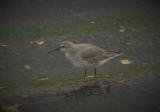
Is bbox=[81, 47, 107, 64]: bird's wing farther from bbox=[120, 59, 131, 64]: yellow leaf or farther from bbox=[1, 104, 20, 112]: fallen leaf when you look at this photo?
bbox=[1, 104, 20, 112]: fallen leaf

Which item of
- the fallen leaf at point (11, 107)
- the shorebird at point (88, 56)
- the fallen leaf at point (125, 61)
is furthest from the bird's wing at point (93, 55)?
the fallen leaf at point (11, 107)

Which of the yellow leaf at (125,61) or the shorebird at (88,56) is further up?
the shorebird at (88,56)

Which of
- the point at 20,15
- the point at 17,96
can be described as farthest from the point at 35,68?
the point at 20,15

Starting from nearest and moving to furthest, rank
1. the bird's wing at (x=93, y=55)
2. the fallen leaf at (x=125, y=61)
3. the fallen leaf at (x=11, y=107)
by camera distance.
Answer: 1. the fallen leaf at (x=11, y=107)
2. the bird's wing at (x=93, y=55)
3. the fallen leaf at (x=125, y=61)

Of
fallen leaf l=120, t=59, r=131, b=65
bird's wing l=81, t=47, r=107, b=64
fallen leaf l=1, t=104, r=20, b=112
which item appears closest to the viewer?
fallen leaf l=1, t=104, r=20, b=112

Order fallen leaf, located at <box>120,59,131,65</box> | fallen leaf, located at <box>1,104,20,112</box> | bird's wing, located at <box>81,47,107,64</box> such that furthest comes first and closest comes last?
fallen leaf, located at <box>120,59,131,65</box> → bird's wing, located at <box>81,47,107,64</box> → fallen leaf, located at <box>1,104,20,112</box>

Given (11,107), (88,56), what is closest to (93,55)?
(88,56)

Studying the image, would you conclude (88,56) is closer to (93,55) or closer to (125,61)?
Answer: (93,55)

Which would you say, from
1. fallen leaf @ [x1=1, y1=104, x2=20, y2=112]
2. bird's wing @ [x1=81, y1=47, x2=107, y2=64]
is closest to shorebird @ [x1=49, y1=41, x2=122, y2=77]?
bird's wing @ [x1=81, y1=47, x2=107, y2=64]

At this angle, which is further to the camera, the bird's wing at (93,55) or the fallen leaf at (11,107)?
the bird's wing at (93,55)

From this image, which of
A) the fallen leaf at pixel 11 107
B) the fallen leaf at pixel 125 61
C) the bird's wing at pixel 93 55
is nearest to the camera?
the fallen leaf at pixel 11 107

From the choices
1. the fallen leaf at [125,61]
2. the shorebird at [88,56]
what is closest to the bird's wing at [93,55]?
the shorebird at [88,56]

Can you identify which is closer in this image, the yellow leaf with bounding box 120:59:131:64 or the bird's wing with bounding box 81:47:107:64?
the bird's wing with bounding box 81:47:107:64

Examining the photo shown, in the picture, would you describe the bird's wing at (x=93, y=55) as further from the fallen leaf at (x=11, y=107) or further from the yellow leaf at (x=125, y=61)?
the fallen leaf at (x=11, y=107)
